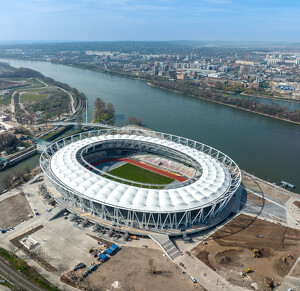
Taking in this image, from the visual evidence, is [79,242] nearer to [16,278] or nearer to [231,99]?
[16,278]

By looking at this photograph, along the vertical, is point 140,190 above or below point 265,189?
above

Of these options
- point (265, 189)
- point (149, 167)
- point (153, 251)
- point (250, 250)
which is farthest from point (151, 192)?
point (265, 189)

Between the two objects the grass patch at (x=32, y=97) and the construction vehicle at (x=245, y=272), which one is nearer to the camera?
the construction vehicle at (x=245, y=272)

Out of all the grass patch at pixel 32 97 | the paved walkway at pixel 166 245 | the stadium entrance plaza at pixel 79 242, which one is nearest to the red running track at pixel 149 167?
the stadium entrance plaza at pixel 79 242

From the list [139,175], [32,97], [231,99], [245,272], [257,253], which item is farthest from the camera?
[231,99]

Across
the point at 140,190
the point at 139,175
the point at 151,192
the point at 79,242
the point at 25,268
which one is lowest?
the point at 25,268

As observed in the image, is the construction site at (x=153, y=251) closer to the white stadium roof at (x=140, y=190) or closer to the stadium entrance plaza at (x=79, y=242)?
the stadium entrance plaza at (x=79, y=242)
